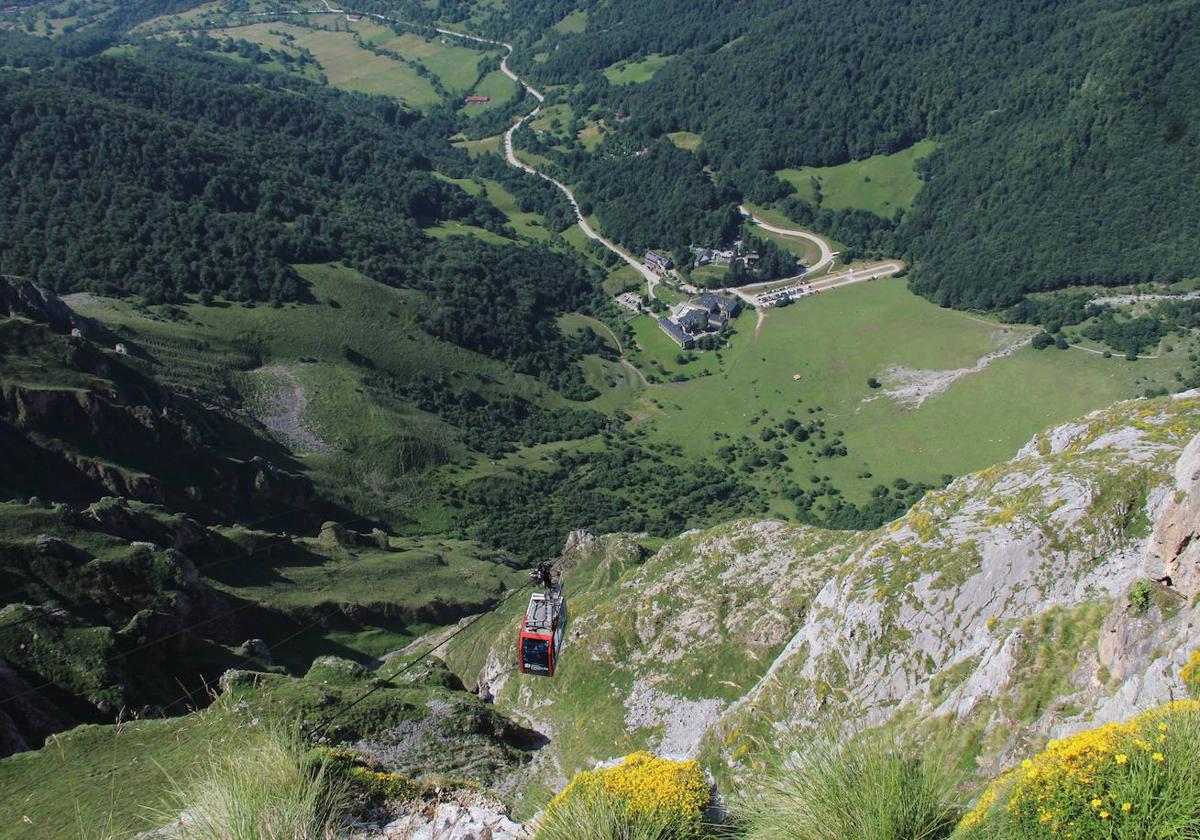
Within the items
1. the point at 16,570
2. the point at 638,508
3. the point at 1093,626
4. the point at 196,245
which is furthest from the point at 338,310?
the point at 1093,626

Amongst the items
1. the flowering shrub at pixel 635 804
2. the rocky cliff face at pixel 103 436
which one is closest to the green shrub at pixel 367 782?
the flowering shrub at pixel 635 804

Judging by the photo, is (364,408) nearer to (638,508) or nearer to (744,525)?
(638,508)

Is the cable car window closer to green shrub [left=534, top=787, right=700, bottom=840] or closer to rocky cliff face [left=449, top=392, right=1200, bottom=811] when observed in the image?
rocky cliff face [left=449, top=392, right=1200, bottom=811]

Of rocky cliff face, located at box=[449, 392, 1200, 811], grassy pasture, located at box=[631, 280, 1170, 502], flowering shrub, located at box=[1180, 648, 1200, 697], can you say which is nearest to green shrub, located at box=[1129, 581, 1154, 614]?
rocky cliff face, located at box=[449, 392, 1200, 811]

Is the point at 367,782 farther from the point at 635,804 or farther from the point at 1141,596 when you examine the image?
the point at 1141,596

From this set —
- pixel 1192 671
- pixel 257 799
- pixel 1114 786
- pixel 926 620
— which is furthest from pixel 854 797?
pixel 926 620

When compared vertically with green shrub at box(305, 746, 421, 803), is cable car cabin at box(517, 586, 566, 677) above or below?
below
